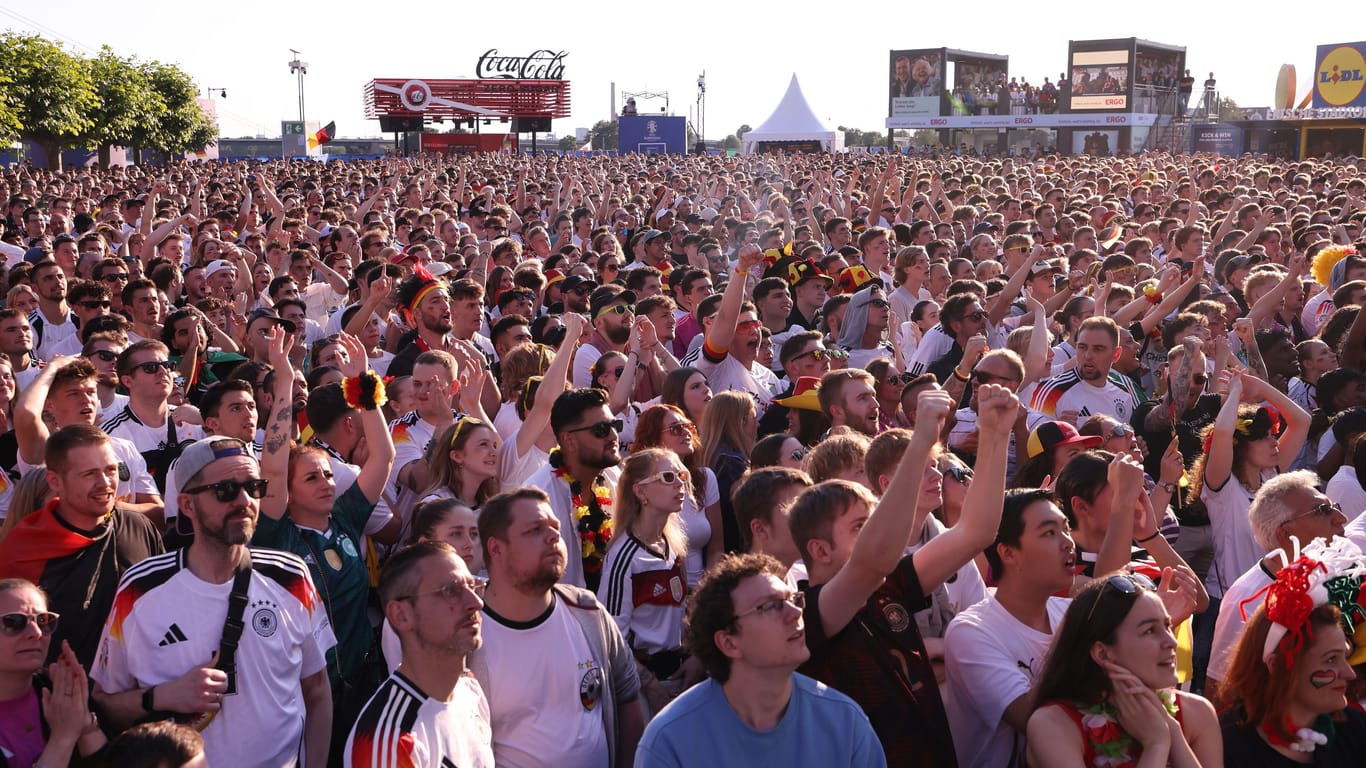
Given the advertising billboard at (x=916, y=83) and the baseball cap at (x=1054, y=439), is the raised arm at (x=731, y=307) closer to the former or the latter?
the baseball cap at (x=1054, y=439)

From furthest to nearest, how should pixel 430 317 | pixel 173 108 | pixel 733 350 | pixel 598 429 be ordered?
1. pixel 173 108
2. pixel 430 317
3. pixel 733 350
4. pixel 598 429

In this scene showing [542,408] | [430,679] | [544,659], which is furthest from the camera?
[542,408]

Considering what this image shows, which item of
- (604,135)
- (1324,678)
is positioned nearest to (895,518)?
(1324,678)

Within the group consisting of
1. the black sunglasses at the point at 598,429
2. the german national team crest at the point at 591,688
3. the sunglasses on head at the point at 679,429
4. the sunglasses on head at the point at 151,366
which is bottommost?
the german national team crest at the point at 591,688

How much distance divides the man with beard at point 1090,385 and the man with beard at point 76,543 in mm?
4784

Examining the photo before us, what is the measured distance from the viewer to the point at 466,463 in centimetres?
526

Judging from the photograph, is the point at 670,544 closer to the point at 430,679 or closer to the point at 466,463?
the point at 466,463

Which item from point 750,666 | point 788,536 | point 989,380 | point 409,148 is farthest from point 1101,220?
point 409,148

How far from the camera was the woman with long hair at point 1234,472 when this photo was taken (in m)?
5.71

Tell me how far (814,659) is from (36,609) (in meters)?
2.27

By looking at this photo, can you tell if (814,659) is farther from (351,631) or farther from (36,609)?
(36,609)

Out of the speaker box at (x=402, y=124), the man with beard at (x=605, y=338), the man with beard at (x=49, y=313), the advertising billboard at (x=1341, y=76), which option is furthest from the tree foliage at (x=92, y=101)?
the advertising billboard at (x=1341, y=76)

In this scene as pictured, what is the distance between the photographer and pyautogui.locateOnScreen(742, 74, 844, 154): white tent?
5459 centimetres

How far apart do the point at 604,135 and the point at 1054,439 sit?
9202 centimetres
